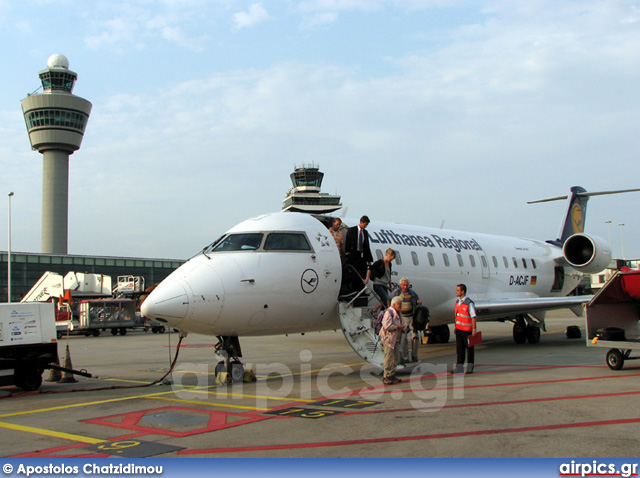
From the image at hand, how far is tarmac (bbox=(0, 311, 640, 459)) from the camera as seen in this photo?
5855mm

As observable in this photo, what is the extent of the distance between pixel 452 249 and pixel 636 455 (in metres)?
11.5

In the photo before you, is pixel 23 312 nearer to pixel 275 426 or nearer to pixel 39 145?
pixel 275 426

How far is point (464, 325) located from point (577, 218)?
612 inches

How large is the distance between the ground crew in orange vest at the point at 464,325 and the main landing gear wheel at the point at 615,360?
8.61 ft

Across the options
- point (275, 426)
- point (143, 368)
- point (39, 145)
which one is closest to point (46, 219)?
point (39, 145)

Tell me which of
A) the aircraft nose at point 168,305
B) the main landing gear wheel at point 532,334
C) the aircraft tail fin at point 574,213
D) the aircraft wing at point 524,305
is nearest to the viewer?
the aircraft nose at point 168,305

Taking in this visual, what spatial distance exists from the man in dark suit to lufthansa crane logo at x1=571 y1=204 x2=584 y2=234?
15371 millimetres

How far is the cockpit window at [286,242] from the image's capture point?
11.0m

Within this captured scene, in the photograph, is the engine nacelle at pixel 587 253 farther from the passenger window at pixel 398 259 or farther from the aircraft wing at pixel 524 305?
the passenger window at pixel 398 259

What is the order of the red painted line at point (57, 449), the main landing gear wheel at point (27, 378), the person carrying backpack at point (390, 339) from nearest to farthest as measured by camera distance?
the red painted line at point (57, 449)
the person carrying backpack at point (390, 339)
the main landing gear wheel at point (27, 378)

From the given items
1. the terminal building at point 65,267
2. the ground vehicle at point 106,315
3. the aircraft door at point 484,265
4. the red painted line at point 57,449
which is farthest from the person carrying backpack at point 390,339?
the terminal building at point 65,267

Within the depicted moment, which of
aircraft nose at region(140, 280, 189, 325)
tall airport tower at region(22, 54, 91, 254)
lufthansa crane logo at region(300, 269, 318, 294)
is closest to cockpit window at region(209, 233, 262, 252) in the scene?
lufthansa crane logo at region(300, 269, 318, 294)

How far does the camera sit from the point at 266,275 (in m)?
10.5

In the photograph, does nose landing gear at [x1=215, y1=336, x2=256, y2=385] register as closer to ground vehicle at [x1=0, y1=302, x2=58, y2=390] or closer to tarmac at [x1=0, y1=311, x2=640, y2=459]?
tarmac at [x1=0, y1=311, x2=640, y2=459]
